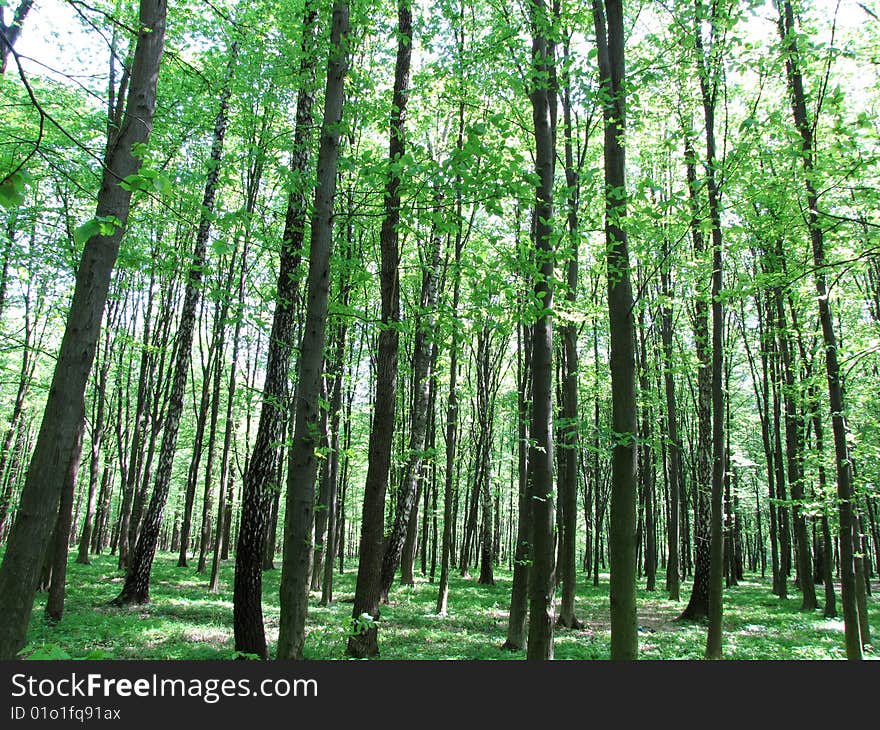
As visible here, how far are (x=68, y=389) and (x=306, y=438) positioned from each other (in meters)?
1.62

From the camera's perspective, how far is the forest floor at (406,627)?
9.01 meters

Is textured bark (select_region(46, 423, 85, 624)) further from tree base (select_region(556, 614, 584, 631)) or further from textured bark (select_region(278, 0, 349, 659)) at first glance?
tree base (select_region(556, 614, 584, 631))

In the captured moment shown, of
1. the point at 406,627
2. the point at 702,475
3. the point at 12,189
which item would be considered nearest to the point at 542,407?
the point at 12,189

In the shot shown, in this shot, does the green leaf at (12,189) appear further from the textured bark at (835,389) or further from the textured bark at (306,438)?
the textured bark at (835,389)

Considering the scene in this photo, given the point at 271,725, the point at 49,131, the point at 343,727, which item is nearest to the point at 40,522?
the point at 271,725

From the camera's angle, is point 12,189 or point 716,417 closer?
point 12,189

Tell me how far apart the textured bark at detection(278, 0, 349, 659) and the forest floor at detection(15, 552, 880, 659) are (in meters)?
1.65

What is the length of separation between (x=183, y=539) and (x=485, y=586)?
13.0m

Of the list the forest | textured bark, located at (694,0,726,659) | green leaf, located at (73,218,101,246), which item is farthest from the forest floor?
green leaf, located at (73,218,101,246)

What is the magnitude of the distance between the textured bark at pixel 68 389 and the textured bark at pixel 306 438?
1389mm

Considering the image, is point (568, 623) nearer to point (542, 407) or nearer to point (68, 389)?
point (542, 407)

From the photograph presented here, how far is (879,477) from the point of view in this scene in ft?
57.8

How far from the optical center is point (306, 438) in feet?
13.9

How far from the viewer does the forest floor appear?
901 cm
